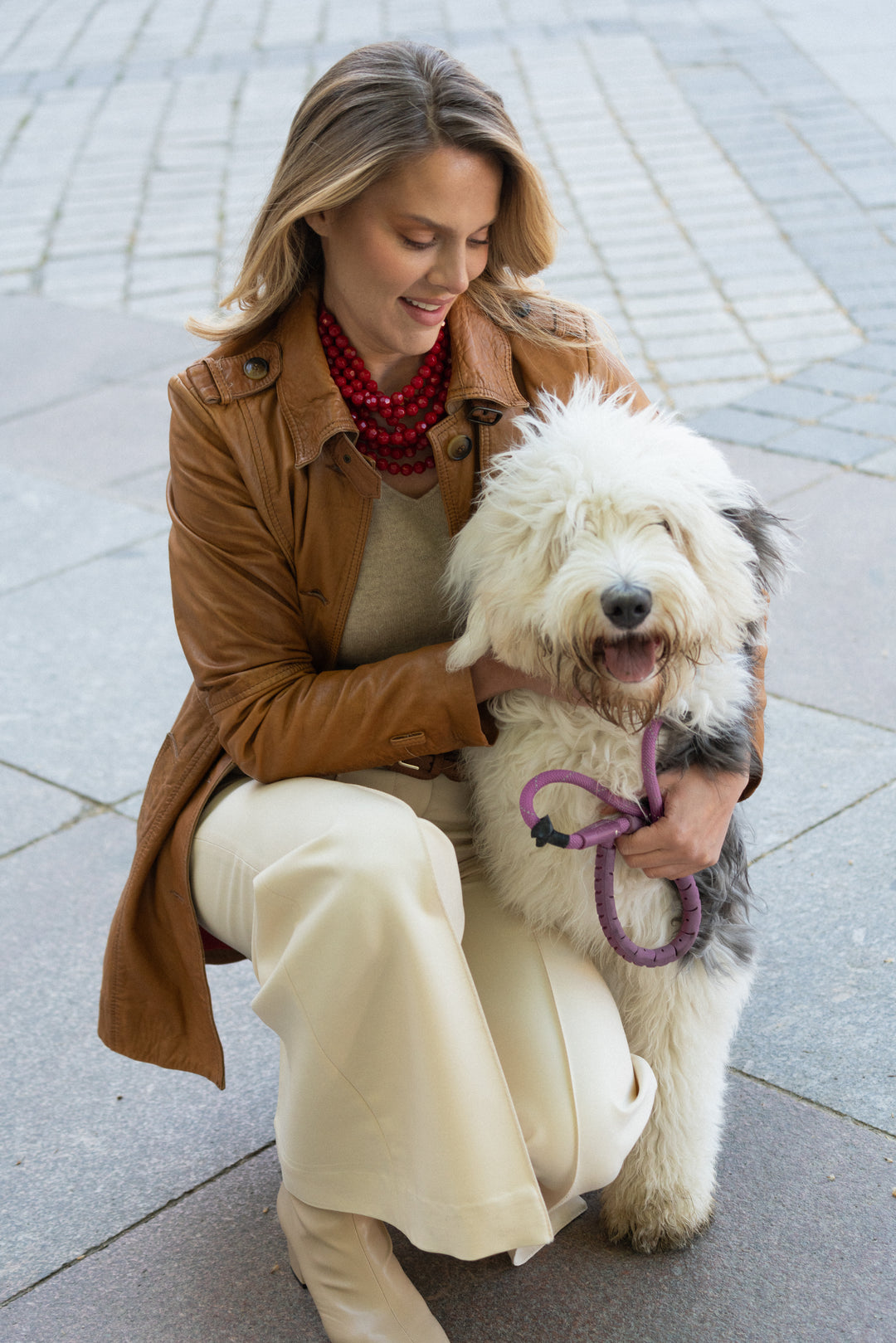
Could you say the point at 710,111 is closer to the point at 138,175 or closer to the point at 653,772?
the point at 138,175

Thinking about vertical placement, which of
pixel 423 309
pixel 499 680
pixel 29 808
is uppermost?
pixel 423 309

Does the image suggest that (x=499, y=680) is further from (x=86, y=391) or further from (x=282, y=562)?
(x=86, y=391)

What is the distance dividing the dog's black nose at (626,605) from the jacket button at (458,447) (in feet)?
1.68

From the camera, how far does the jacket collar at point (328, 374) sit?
2.04 m

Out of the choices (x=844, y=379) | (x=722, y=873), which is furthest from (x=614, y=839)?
(x=844, y=379)

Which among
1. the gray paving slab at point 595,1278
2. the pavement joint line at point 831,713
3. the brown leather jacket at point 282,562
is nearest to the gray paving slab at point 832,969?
the gray paving slab at point 595,1278

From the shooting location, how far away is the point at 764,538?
1.90 meters

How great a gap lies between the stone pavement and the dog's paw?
0.12 feet

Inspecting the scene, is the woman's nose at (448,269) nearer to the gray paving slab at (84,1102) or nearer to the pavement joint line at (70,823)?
the gray paving slab at (84,1102)

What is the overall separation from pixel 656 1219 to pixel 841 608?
2.25 m

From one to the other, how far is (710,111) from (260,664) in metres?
7.31

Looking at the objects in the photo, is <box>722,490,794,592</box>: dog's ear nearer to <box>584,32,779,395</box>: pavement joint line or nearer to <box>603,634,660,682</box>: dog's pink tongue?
<box>603,634,660,682</box>: dog's pink tongue

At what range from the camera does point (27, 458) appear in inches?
210

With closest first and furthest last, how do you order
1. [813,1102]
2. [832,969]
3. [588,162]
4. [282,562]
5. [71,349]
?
[282,562], [813,1102], [832,969], [71,349], [588,162]
